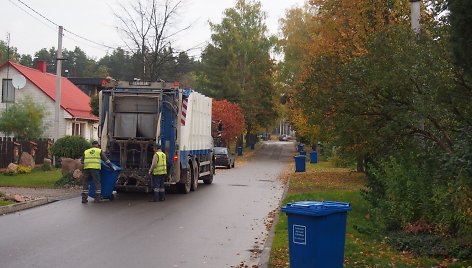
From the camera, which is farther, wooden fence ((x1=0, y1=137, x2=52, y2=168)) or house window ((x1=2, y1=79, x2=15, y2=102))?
house window ((x1=2, y1=79, x2=15, y2=102))

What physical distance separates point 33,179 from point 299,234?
17269 millimetres

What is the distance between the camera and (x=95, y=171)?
52.9ft

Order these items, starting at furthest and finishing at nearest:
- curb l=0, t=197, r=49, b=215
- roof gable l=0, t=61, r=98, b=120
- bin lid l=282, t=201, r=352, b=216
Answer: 1. roof gable l=0, t=61, r=98, b=120
2. curb l=0, t=197, r=49, b=215
3. bin lid l=282, t=201, r=352, b=216

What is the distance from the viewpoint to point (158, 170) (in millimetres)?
16719

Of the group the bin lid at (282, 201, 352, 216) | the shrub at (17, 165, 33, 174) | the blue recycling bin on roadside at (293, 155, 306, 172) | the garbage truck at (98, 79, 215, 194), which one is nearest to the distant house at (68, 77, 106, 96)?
the blue recycling bin on roadside at (293, 155, 306, 172)

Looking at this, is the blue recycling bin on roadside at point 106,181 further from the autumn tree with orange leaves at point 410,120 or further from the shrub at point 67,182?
the autumn tree with orange leaves at point 410,120

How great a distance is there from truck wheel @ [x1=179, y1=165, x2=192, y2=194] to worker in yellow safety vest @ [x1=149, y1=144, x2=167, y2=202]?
213 centimetres

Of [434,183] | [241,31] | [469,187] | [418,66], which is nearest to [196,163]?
[418,66]

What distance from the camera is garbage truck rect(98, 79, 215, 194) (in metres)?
17.7

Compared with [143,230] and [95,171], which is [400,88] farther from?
[95,171]

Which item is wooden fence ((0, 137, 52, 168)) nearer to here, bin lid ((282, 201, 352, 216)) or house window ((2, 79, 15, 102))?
house window ((2, 79, 15, 102))

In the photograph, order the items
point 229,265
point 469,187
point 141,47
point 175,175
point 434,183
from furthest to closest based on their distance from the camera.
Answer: point 141,47 < point 175,175 < point 434,183 < point 229,265 < point 469,187

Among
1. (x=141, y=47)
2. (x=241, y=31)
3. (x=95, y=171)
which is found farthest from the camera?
(x=241, y=31)

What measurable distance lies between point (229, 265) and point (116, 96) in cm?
1034
